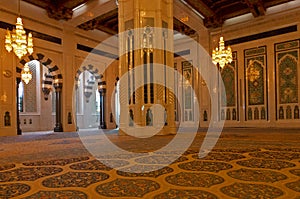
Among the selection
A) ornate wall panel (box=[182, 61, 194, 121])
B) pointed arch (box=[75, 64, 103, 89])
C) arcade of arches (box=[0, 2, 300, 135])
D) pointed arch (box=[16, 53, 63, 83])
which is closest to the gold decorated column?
arcade of arches (box=[0, 2, 300, 135])

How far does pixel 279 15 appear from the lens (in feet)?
26.1

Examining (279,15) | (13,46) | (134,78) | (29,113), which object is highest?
(279,15)

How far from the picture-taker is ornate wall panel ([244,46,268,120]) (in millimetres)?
8156

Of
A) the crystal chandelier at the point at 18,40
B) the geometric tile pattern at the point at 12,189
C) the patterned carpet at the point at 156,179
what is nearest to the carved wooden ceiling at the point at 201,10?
the crystal chandelier at the point at 18,40

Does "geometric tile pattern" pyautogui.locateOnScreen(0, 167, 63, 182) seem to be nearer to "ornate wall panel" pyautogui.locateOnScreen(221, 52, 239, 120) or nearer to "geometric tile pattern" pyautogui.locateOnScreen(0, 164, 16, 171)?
"geometric tile pattern" pyautogui.locateOnScreen(0, 164, 16, 171)

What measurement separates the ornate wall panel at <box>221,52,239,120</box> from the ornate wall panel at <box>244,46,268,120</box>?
13.8 inches

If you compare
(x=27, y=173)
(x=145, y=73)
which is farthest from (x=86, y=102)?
(x=27, y=173)

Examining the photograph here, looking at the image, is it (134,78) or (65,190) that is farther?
(134,78)

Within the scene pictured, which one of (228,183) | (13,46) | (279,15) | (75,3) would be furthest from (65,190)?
(279,15)

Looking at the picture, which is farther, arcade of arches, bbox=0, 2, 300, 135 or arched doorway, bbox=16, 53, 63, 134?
arched doorway, bbox=16, 53, 63, 134

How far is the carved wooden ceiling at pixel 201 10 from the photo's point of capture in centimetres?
752

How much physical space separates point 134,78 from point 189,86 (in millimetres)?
5246

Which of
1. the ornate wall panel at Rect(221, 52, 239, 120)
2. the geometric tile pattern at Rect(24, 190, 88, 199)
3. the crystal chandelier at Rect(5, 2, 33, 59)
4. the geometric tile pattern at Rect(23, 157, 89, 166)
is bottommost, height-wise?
the geometric tile pattern at Rect(23, 157, 89, 166)

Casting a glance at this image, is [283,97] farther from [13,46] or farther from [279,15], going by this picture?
[13,46]
